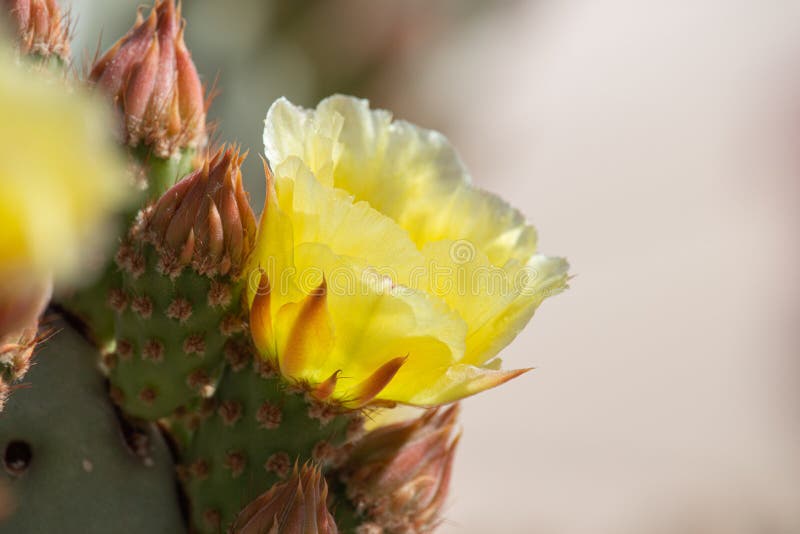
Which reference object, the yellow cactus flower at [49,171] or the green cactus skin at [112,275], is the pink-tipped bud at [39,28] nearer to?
the green cactus skin at [112,275]

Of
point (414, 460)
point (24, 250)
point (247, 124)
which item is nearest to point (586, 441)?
point (247, 124)

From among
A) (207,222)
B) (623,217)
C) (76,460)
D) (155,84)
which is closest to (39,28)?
(155,84)

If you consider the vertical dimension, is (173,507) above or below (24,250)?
below

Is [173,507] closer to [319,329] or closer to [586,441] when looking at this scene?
[319,329]

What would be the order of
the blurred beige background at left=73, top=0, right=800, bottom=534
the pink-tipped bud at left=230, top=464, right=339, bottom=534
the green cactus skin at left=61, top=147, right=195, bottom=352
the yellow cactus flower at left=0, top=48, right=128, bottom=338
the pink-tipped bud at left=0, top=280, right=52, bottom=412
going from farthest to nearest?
the blurred beige background at left=73, top=0, right=800, bottom=534, the green cactus skin at left=61, top=147, right=195, bottom=352, the pink-tipped bud at left=230, top=464, right=339, bottom=534, the pink-tipped bud at left=0, top=280, right=52, bottom=412, the yellow cactus flower at left=0, top=48, right=128, bottom=338

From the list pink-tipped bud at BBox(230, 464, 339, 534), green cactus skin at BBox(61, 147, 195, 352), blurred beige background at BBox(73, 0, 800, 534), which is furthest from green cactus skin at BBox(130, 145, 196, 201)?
blurred beige background at BBox(73, 0, 800, 534)

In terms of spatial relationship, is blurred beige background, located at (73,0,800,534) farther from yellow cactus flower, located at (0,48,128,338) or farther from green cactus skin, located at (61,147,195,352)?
yellow cactus flower, located at (0,48,128,338)
